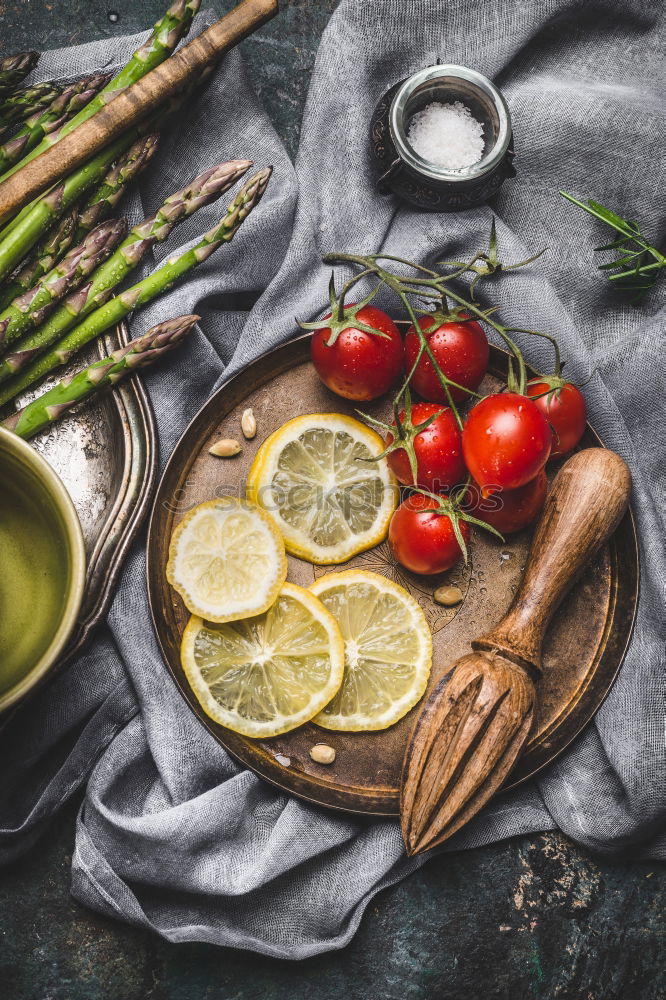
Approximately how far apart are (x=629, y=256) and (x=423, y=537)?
2.79ft

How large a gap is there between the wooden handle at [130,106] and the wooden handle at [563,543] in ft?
4.16

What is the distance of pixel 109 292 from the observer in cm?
Answer: 188

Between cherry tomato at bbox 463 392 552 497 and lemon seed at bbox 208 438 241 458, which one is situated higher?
lemon seed at bbox 208 438 241 458

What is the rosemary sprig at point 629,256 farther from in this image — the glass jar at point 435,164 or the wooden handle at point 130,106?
the wooden handle at point 130,106

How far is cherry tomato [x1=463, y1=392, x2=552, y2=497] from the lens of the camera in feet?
5.41

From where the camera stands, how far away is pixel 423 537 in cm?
176

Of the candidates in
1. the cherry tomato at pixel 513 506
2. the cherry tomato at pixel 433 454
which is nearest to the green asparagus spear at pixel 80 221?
the cherry tomato at pixel 433 454

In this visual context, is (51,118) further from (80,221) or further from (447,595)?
(447,595)

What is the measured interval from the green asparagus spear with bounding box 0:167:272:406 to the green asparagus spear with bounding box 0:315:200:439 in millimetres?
52

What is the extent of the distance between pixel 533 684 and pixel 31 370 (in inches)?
53.1

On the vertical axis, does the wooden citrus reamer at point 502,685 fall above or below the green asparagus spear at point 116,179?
below

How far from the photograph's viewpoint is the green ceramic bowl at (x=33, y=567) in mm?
1448

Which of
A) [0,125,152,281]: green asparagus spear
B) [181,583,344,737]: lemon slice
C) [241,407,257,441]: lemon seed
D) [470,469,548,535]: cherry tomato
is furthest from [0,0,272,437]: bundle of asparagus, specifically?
[470,469,548,535]: cherry tomato

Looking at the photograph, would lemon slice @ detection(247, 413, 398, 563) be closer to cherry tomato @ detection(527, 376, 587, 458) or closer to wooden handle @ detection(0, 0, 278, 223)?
cherry tomato @ detection(527, 376, 587, 458)
